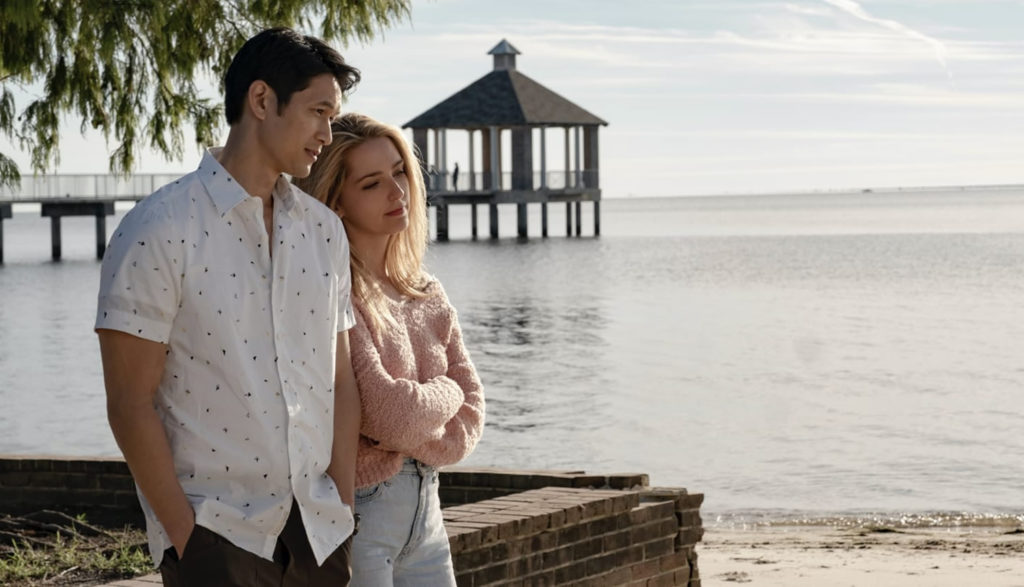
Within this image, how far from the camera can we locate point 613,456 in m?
16.2

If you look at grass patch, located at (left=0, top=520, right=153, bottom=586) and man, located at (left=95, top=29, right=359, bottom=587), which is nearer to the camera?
man, located at (left=95, top=29, right=359, bottom=587)

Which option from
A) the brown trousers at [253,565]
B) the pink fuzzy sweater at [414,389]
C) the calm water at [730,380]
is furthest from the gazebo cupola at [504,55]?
the brown trousers at [253,565]

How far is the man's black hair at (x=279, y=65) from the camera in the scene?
2553mm

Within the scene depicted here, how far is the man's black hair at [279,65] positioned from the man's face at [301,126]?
0.01 meters

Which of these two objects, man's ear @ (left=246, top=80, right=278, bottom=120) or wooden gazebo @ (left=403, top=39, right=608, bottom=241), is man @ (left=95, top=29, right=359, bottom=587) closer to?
man's ear @ (left=246, top=80, right=278, bottom=120)

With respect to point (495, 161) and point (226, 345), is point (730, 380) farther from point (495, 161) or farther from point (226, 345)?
point (495, 161)

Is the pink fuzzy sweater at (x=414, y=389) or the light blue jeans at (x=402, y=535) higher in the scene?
the pink fuzzy sweater at (x=414, y=389)

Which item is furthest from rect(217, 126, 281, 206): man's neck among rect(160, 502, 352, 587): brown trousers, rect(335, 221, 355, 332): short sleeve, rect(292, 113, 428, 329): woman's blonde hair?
rect(160, 502, 352, 587): brown trousers

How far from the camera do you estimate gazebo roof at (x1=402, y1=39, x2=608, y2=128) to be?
61812 mm

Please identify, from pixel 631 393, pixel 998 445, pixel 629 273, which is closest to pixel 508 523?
pixel 998 445

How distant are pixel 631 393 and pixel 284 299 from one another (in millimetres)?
19566

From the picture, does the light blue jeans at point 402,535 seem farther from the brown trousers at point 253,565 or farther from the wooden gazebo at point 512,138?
the wooden gazebo at point 512,138

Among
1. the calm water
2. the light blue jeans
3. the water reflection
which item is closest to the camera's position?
the light blue jeans

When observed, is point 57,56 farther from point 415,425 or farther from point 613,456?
point 613,456
